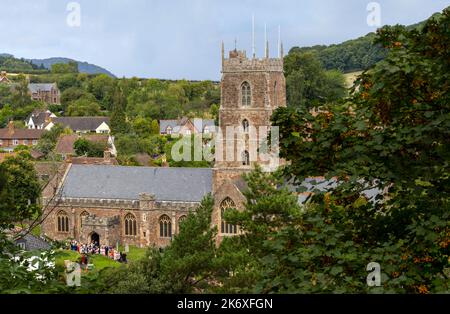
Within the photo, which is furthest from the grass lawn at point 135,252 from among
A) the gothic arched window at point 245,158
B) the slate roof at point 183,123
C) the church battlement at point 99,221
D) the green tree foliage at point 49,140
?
the slate roof at point 183,123

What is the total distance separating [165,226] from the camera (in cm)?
4312

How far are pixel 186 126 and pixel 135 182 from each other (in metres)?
54.1

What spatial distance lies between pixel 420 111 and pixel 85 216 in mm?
36994

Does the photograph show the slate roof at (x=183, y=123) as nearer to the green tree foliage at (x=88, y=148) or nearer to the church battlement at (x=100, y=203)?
the green tree foliage at (x=88, y=148)

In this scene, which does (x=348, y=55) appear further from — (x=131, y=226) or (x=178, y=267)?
(x=178, y=267)

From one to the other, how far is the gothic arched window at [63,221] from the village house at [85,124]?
199 ft

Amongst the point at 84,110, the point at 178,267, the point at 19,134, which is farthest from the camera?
the point at 84,110

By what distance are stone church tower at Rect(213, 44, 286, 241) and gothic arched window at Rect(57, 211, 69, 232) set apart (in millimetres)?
11559

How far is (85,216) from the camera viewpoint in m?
43.8

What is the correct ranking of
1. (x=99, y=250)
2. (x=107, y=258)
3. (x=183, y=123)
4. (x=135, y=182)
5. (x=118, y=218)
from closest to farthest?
(x=107, y=258) < (x=99, y=250) < (x=118, y=218) < (x=135, y=182) < (x=183, y=123)

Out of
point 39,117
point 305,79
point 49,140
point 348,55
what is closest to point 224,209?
point 305,79

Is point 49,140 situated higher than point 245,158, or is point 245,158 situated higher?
point 49,140
